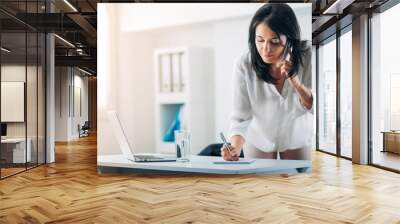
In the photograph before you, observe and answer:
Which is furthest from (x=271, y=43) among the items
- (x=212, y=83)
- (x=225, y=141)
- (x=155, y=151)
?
(x=155, y=151)

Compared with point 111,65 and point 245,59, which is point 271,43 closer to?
point 245,59

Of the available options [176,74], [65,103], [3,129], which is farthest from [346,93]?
[65,103]

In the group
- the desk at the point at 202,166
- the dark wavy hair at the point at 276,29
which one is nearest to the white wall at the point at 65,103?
the desk at the point at 202,166

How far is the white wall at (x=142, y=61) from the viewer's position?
243 inches

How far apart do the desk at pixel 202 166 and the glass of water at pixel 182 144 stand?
0.28 feet

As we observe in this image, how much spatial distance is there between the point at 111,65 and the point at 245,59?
2.11 m

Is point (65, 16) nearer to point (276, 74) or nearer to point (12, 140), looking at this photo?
point (12, 140)

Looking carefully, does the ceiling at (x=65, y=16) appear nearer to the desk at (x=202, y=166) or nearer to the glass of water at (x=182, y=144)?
the desk at (x=202, y=166)

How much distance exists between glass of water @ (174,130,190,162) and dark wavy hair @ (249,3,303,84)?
1.50 metres

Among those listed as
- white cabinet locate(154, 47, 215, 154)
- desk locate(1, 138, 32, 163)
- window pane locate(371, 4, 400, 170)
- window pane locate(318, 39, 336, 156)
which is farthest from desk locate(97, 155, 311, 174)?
window pane locate(318, 39, 336, 156)

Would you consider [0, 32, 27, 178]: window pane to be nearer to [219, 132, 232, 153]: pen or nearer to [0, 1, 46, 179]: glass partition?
[0, 1, 46, 179]: glass partition

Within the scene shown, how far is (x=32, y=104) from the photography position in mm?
7082

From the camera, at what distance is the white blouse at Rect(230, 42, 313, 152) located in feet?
20.5

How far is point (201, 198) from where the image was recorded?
4586mm
